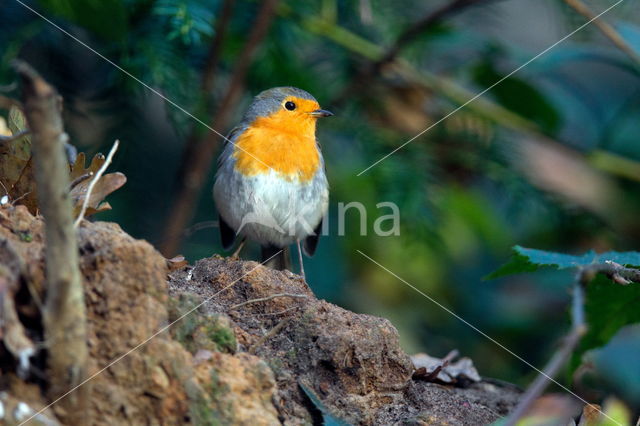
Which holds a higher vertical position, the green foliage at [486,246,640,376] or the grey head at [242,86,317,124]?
the green foliage at [486,246,640,376]

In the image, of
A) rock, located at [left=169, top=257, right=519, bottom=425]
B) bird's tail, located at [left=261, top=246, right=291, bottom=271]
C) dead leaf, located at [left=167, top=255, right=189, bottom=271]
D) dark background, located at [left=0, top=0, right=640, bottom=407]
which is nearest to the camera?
rock, located at [left=169, top=257, right=519, bottom=425]

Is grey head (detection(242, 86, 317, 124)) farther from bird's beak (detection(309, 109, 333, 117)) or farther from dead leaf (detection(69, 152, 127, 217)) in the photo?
dead leaf (detection(69, 152, 127, 217))

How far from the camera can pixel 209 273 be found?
2133 millimetres

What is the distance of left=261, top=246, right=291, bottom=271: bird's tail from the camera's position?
13.6ft

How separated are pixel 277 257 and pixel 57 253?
299 centimetres

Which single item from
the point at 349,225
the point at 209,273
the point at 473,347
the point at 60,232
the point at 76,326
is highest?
the point at 60,232

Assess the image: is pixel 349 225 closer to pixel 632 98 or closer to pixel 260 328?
pixel 632 98

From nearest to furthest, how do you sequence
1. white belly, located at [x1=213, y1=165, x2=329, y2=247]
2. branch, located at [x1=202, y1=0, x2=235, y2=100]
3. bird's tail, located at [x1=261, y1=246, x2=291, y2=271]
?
branch, located at [x1=202, y1=0, x2=235, y2=100] < white belly, located at [x1=213, y1=165, x2=329, y2=247] < bird's tail, located at [x1=261, y1=246, x2=291, y2=271]

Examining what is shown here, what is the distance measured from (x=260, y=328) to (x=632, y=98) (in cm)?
290

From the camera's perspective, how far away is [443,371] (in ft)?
7.61

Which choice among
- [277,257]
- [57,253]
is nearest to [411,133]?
[277,257]

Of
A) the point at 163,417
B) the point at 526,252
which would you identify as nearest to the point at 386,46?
the point at 526,252

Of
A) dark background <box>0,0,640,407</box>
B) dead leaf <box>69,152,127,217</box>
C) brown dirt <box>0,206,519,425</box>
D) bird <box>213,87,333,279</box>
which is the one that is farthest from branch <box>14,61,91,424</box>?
bird <box>213,87,333,279</box>

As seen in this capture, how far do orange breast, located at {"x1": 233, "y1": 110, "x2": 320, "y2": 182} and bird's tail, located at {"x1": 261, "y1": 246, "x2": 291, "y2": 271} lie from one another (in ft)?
1.74
